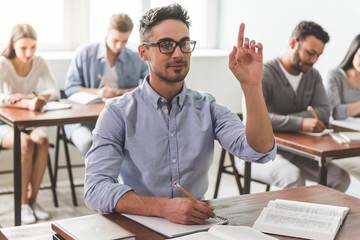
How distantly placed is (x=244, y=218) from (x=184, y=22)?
734 mm

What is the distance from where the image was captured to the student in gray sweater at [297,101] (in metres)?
3.02

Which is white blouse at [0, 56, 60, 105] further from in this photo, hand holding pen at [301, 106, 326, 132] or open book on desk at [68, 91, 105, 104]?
hand holding pen at [301, 106, 326, 132]

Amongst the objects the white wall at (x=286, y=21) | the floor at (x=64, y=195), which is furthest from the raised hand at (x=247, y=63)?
the white wall at (x=286, y=21)

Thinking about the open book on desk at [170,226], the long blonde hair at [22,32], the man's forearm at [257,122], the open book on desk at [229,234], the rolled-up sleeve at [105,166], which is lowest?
the open book on desk at [170,226]

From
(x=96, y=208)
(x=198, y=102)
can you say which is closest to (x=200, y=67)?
(x=198, y=102)

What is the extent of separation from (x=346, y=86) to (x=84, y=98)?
1747 millimetres

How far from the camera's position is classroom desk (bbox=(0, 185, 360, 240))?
1.52m

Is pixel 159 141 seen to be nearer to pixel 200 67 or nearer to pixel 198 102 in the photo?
pixel 198 102

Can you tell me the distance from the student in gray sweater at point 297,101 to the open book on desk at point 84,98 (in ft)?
3.54

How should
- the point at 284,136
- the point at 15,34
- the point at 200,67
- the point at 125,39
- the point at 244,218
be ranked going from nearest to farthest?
the point at 244,218 < the point at 284,136 < the point at 15,34 < the point at 125,39 < the point at 200,67

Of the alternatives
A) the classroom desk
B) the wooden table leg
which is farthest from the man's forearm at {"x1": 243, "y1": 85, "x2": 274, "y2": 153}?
the wooden table leg

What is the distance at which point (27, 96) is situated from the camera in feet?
11.8

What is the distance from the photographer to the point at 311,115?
3.30 m

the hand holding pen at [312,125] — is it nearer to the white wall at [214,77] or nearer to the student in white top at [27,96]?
the student in white top at [27,96]
